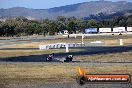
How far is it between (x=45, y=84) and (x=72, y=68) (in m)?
10.8

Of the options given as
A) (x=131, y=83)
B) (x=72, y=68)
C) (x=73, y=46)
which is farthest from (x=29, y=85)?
(x=73, y=46)

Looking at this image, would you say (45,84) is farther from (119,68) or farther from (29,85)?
(119,68)

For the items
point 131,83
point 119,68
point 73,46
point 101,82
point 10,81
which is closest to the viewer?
point 101,82

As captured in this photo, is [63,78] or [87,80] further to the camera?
[63,78]

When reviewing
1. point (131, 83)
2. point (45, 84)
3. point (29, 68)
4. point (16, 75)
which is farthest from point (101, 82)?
point (29, 68)

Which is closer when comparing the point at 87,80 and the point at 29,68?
the point at 87,80

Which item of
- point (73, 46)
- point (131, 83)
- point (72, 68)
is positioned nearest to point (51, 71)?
point (72, 68)

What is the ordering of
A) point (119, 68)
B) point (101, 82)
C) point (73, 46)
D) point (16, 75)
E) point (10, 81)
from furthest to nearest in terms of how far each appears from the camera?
point (73, 46) < point (119, 68) < point (16, 75) < point (10, 81) < point (101, 82)

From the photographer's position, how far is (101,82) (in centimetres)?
3062

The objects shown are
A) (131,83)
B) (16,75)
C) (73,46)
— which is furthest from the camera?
(73,46)

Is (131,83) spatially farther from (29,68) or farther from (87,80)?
(29,68)

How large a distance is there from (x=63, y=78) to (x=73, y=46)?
53192mm

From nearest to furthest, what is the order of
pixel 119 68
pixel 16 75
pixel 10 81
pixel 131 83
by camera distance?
1. pixel 131 83
2. pixel 10 81
3. pixel 16 75
4. pixel 119 68

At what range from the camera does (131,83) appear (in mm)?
32625
